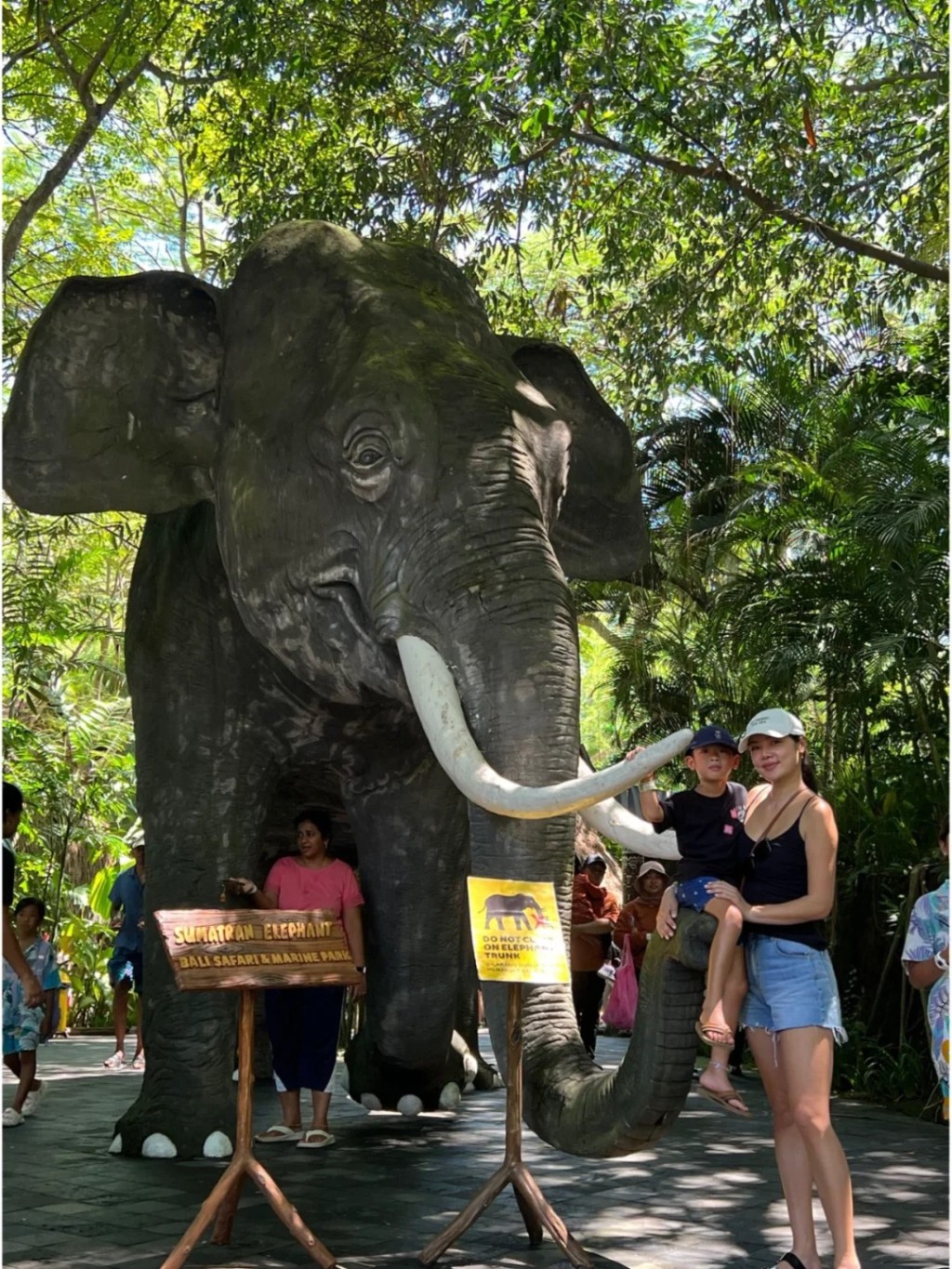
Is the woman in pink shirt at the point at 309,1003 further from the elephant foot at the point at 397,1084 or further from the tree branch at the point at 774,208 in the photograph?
the tree branch at the point at 774,208

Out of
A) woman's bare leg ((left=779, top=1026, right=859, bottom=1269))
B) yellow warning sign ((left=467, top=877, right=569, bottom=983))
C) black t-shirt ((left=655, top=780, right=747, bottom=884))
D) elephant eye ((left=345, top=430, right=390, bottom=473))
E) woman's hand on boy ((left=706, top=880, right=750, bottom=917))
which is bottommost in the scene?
woman's bare leg ((left=779, top=1026, right=859, bottom=1269))

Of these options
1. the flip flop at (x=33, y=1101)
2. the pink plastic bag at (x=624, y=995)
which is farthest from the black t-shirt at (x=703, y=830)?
the pink plastic bag at (x=624, y=995)

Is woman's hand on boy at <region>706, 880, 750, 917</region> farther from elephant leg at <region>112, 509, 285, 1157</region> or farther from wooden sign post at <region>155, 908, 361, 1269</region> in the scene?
elephant leg at <region>112, 509, 285, 1157</region>

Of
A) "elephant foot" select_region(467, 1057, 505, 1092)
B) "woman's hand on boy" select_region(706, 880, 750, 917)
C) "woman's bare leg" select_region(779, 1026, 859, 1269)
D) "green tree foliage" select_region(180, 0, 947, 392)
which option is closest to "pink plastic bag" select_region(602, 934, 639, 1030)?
"elephant foot" select_region(467, 1057, 505, 1092)

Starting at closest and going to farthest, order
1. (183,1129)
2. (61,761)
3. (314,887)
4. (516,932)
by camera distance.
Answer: (516,932), (183,1129), (314,887), (61,761)

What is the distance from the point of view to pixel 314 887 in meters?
6.92

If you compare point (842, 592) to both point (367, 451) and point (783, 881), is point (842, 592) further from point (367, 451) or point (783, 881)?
point (783, 881)

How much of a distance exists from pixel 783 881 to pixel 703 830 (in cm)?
34

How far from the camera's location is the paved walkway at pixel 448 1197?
4.82 metres

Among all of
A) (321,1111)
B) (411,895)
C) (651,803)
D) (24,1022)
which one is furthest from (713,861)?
(24,1022)

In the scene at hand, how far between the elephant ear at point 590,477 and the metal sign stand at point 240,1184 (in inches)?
118

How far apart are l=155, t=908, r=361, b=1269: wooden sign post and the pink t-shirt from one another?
1.86 meters

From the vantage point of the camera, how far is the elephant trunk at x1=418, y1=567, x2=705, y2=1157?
13.2 feet

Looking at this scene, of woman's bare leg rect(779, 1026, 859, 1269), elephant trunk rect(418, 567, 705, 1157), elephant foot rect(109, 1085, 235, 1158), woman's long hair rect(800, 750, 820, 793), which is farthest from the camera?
elephant foot rect(109, 1085, 235, 1158)
